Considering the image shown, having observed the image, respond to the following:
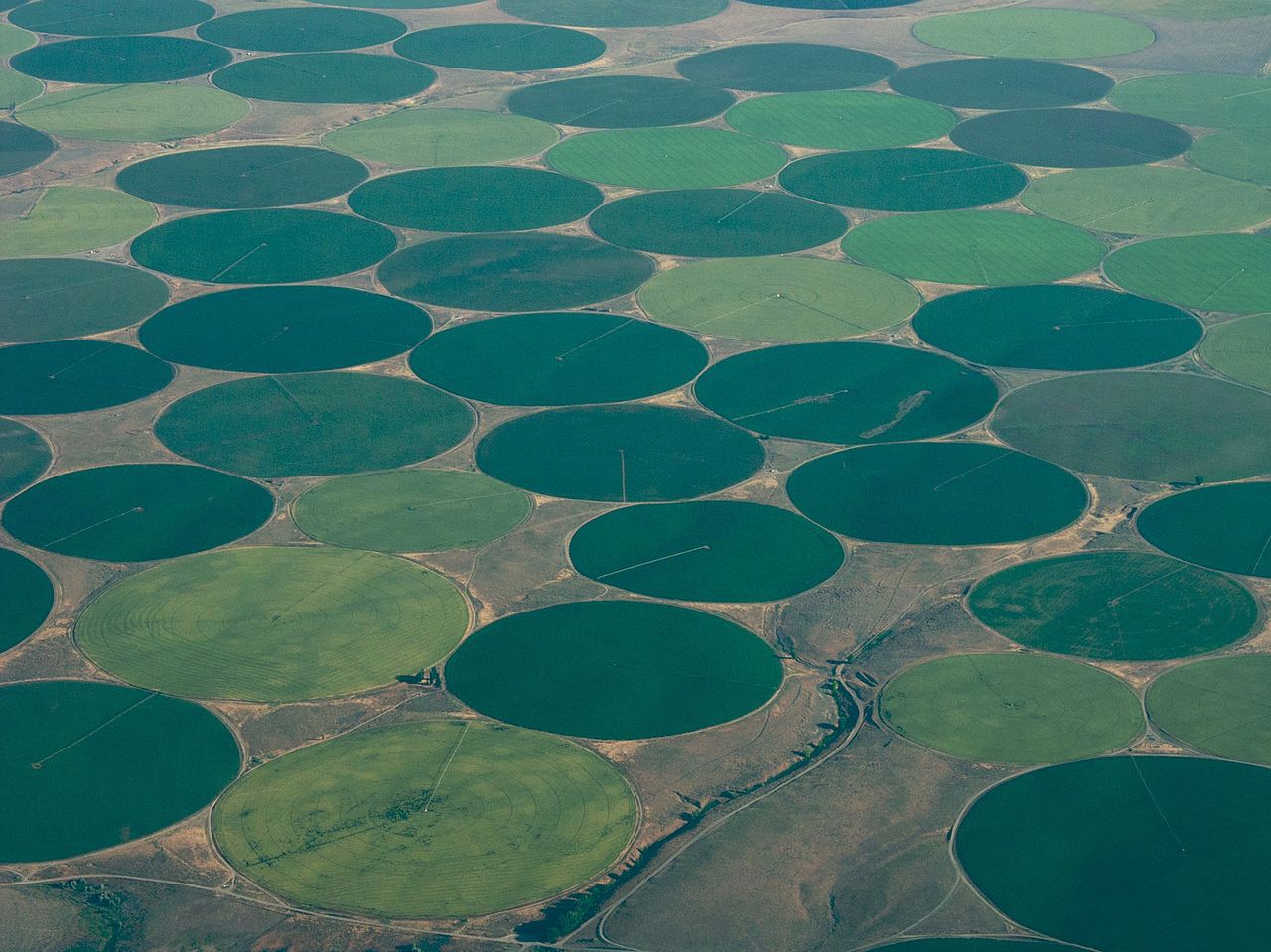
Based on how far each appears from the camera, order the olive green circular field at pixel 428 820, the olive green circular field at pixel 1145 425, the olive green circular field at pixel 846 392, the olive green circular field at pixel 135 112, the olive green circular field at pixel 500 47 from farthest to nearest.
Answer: the olive green circular field at pixel 500 47 < the olive green circular field at pixel 135 112 < the olive green circular field at pixel 846 392 < the olive green circular field at pixel 1145 425 < the olive green circular field at pixel 428 820

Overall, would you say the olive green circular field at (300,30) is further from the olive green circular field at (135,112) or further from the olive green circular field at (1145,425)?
the olive green circular field at (1145,425)

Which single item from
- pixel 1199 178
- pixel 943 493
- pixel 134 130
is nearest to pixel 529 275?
pixel 943 493

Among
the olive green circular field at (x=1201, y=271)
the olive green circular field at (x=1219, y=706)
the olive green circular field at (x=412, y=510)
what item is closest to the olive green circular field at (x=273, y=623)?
the olive green circular field at (x=412, y=510)

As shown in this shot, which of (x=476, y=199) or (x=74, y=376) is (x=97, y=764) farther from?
(x=476, y=199)

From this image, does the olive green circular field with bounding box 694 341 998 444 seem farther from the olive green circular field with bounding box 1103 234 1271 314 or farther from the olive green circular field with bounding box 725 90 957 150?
the olive green circular field with bounding box 725 90 957 150

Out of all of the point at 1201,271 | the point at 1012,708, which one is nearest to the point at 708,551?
the point at 1012,708

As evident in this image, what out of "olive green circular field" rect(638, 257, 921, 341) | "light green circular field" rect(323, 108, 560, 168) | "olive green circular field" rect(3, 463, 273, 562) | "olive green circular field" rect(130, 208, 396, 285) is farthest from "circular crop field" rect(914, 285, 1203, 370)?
"olive green circular field" rect(3, 463, 273, 562)
